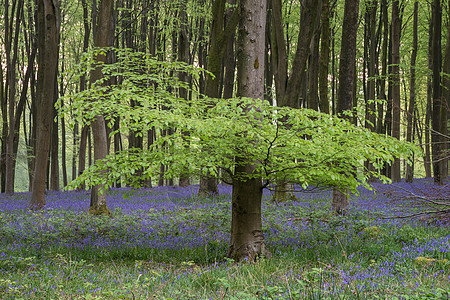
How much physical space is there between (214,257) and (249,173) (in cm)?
177

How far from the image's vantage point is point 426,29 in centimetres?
2528

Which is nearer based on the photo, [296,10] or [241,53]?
[241,53]

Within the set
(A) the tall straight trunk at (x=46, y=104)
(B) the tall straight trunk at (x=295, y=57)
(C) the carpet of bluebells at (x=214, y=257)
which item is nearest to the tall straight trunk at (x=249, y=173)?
(C) the carpet of bluebells at (x=214, y=257)

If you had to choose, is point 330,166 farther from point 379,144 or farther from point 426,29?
point 426,29

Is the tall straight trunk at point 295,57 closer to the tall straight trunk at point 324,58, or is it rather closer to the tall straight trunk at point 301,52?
the tall straight trunk at point 301,52

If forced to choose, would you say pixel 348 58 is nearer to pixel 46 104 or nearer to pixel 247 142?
pixel 247 142

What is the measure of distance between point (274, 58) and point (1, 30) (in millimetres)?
19170

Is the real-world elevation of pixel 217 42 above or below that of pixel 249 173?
above

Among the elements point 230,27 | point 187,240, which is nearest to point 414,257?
point 187,240

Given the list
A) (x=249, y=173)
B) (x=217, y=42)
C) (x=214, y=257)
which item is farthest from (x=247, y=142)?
(x=217, y=42)

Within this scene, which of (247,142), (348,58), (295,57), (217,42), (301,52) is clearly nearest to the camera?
(247,142)

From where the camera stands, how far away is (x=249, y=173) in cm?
635

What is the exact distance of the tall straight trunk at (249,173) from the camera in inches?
253

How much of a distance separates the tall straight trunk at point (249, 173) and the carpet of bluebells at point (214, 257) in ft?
1.38
